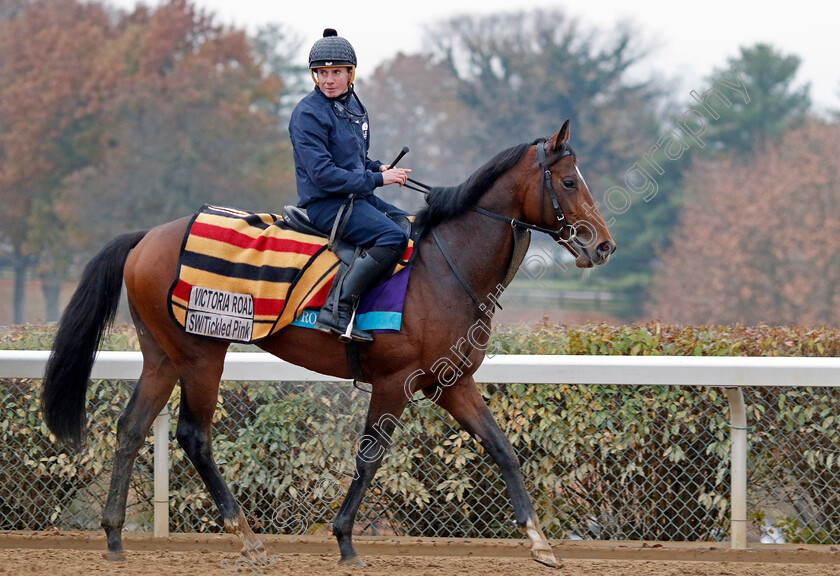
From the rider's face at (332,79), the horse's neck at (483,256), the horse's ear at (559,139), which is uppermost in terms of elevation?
the rider's face at (332,79)

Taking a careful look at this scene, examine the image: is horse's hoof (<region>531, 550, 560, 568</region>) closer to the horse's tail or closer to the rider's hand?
the rider's hand

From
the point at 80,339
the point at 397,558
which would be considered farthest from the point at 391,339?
the point at 80,339

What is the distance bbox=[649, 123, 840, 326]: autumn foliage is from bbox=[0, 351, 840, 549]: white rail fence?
19.1 metres

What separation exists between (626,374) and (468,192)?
1.20 m

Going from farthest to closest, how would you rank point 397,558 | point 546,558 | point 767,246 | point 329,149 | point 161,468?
1. point 767,246
2. point 161,468
3. point 397,558
4. point 329,149
5. point 546,558

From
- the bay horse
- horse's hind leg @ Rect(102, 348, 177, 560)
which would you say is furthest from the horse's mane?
horse's hind leg @ Rect(102, 348, 177, 560)

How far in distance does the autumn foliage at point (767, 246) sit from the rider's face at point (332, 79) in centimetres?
2009

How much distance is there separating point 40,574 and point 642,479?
9.87 feet

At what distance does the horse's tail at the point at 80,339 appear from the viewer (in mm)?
4789

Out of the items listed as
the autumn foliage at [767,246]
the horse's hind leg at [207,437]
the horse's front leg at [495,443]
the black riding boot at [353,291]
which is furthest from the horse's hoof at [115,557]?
the autumn foliage at [767,246]

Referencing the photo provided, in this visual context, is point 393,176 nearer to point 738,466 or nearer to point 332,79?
point 332,79

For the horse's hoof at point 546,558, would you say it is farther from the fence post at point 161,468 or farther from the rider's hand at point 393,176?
the fence post at point 161,468

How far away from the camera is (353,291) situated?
443 centimetres

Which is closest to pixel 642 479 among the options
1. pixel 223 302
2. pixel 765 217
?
pixel 223 302
